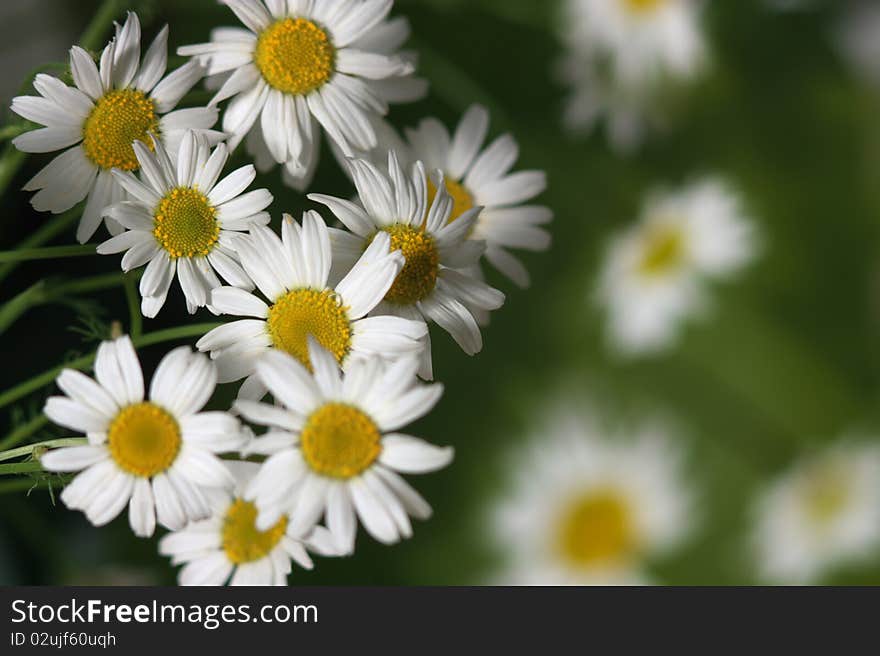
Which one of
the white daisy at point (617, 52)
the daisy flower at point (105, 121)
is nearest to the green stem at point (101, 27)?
the daisy flower at point (105, 121)

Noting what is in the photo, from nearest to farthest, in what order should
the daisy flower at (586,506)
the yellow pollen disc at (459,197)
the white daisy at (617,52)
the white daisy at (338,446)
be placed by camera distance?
the white daisy at (338,446) → the yellow pollen disc at (459,197) → the white daisy at (617,52) → the daisy flower at (586,506)

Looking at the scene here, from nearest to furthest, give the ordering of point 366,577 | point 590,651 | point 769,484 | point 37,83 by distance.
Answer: point 37,83
point 590,651
point 366,577
point 769,484

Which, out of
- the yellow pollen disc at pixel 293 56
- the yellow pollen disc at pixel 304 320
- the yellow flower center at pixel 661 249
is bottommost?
the yellow pollen disc at pixel 304 320

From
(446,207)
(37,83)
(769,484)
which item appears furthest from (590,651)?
(769,484)

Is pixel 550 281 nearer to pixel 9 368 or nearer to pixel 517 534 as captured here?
pixel 517 534

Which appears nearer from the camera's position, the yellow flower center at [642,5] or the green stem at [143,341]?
the green stem at [143,341]

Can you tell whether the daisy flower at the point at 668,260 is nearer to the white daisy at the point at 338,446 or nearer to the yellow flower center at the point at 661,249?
the yellow flower center at the point at 661,249

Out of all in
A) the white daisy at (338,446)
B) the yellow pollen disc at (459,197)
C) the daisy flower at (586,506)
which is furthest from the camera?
the daisy flower at (586,506)

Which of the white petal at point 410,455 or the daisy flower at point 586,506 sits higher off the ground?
the daisy flower at point 586,506
